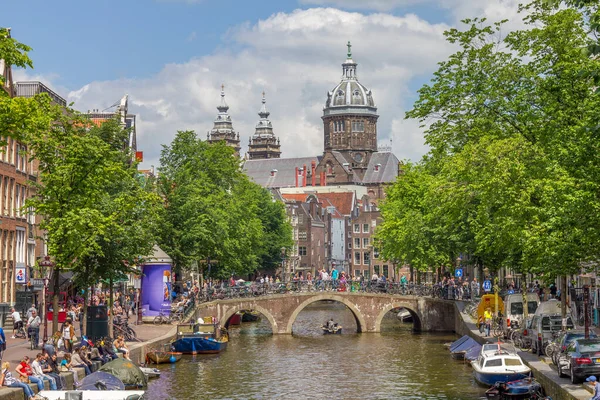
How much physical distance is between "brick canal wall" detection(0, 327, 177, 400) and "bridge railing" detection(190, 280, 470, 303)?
50.5 ft

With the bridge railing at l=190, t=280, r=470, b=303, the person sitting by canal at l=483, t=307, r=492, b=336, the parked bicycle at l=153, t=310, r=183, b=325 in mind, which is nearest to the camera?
the person sitting by canal at l=483, t=307, r=492, b=336

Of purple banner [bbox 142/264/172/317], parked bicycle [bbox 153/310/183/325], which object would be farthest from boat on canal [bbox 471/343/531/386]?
purple banner [bbox 142/264/172/317]

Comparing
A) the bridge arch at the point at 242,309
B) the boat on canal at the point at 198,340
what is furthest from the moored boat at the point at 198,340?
the bridge arch at the point at 242,309

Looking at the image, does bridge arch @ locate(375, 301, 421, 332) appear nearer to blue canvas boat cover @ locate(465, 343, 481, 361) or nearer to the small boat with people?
the small boat with people

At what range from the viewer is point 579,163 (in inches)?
1389

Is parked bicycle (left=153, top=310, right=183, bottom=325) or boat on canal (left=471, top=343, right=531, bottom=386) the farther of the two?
parked bicycle (left=153, top=310, right=183, bottom=325)

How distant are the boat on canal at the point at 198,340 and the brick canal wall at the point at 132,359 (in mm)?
576

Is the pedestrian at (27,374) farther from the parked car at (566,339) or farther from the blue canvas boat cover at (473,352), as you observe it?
the blue canvas boat cover at (473,352)

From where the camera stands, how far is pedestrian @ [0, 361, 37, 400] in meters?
31.2

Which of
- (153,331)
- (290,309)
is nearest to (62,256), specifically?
(153,331)

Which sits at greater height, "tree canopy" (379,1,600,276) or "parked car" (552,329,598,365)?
"tree canopy" (379,1,600,276)

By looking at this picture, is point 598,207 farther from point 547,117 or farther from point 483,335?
point 483,335

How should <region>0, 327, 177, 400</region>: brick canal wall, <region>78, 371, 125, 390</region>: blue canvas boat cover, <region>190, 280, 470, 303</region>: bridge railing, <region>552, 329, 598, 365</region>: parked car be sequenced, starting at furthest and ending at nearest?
<region>190, 280, 470, 303</region>: bridge railing < <region>552, 329, 598, 365</region>: parked car < <region>78, 371, 125, 390</region>: blue canvas boat cover < <region>0, 327, 177, 400</region>: brick canal wall

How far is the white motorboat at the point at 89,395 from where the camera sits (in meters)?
32.8
